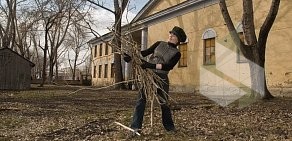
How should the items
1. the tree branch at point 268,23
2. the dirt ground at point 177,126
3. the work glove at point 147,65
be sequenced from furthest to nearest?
the tree branch at point 268,23 → the dirt ground at point 177,126 → the work glove at point 147,65

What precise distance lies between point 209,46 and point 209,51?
0.96ft

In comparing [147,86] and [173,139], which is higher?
[147,86]

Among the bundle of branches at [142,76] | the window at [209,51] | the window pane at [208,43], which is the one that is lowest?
the bundle of branches at [142,76]

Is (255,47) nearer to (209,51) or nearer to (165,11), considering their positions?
(209,51)

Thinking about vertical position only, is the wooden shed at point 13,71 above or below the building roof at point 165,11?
below

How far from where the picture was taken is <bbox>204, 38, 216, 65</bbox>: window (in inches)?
862

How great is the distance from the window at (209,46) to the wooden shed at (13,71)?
14133mm

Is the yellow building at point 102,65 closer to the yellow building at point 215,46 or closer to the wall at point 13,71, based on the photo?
the wall at point 13,71

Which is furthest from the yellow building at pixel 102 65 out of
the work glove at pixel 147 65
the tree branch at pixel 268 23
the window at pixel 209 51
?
the work glove at pixel 147 65

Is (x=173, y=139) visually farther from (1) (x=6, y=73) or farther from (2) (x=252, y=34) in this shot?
(1) (x=6, y=73)

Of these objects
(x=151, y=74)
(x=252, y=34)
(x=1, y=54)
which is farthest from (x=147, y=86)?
(x=1, y=54)

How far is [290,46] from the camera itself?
16.8 meters

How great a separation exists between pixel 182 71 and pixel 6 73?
502 inches

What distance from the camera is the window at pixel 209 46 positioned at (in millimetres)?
21797
